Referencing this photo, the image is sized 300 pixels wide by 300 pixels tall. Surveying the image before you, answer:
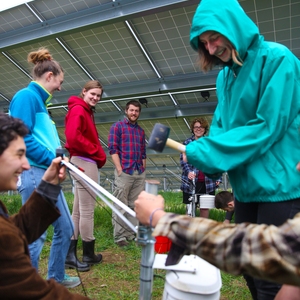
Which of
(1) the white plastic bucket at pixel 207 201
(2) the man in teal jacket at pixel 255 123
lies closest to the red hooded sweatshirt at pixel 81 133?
(1) the white plastic bucket at pixel 207 201

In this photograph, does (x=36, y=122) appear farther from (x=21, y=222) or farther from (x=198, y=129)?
(x=198, y=129)

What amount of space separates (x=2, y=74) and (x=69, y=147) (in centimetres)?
359

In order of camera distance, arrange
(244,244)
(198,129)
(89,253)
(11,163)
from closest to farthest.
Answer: (244,244)
(11,163)
(89,253)
(198,129)

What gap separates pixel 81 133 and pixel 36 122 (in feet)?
2.35

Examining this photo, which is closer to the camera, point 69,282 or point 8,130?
point 8,130

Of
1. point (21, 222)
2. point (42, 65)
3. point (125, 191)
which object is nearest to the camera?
point (21, 222)

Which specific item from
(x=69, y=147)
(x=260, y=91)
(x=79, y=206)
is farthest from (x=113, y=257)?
(x=260, y=91)

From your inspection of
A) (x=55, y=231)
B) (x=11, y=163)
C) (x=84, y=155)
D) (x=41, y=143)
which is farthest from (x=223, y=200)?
(x=11, y=163)

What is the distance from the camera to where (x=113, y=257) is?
3215 millimetres

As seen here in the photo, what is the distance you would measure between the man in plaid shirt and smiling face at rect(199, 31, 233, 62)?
7.47 feet

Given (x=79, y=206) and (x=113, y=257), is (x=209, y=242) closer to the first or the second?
(x=79, y=206)

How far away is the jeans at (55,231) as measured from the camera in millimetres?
1966

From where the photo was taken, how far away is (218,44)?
143 centimetres

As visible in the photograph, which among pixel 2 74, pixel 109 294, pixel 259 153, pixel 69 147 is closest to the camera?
pixel 259 153
